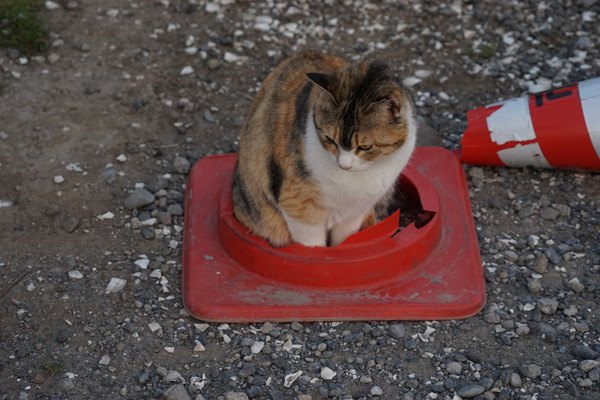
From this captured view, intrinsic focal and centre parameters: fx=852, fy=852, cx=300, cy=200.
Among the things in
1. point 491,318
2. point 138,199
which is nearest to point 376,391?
point 491,318

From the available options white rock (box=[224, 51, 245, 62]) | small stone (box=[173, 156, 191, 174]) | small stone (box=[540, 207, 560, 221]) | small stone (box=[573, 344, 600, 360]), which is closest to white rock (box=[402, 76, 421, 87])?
white rock (box=[224, 51, 245, 62])

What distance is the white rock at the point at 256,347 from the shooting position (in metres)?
4.32

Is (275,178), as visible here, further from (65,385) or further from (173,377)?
(65,385)

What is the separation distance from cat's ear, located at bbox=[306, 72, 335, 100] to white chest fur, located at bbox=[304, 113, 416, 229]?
275 mm

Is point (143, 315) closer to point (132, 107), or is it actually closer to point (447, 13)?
point (132, 107)

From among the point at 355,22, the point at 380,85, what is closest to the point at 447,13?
the point at 355,22

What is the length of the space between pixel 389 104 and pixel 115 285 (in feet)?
6.18

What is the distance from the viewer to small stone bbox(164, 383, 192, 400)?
158 inches

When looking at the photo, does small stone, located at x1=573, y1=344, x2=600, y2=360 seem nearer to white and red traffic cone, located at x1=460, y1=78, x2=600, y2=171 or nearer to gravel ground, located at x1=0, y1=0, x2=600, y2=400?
gravel ground, located at x1=0, y1=0, x2=600, y2=400

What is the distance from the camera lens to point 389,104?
389cm

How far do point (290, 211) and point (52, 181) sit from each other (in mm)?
1889

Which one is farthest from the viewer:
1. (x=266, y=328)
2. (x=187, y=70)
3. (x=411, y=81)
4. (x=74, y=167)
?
(x=187, y=70)

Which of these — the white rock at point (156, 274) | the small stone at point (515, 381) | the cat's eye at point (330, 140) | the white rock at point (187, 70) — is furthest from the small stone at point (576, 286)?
the white rock at point (187, 70)

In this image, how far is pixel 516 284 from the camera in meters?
4.73
